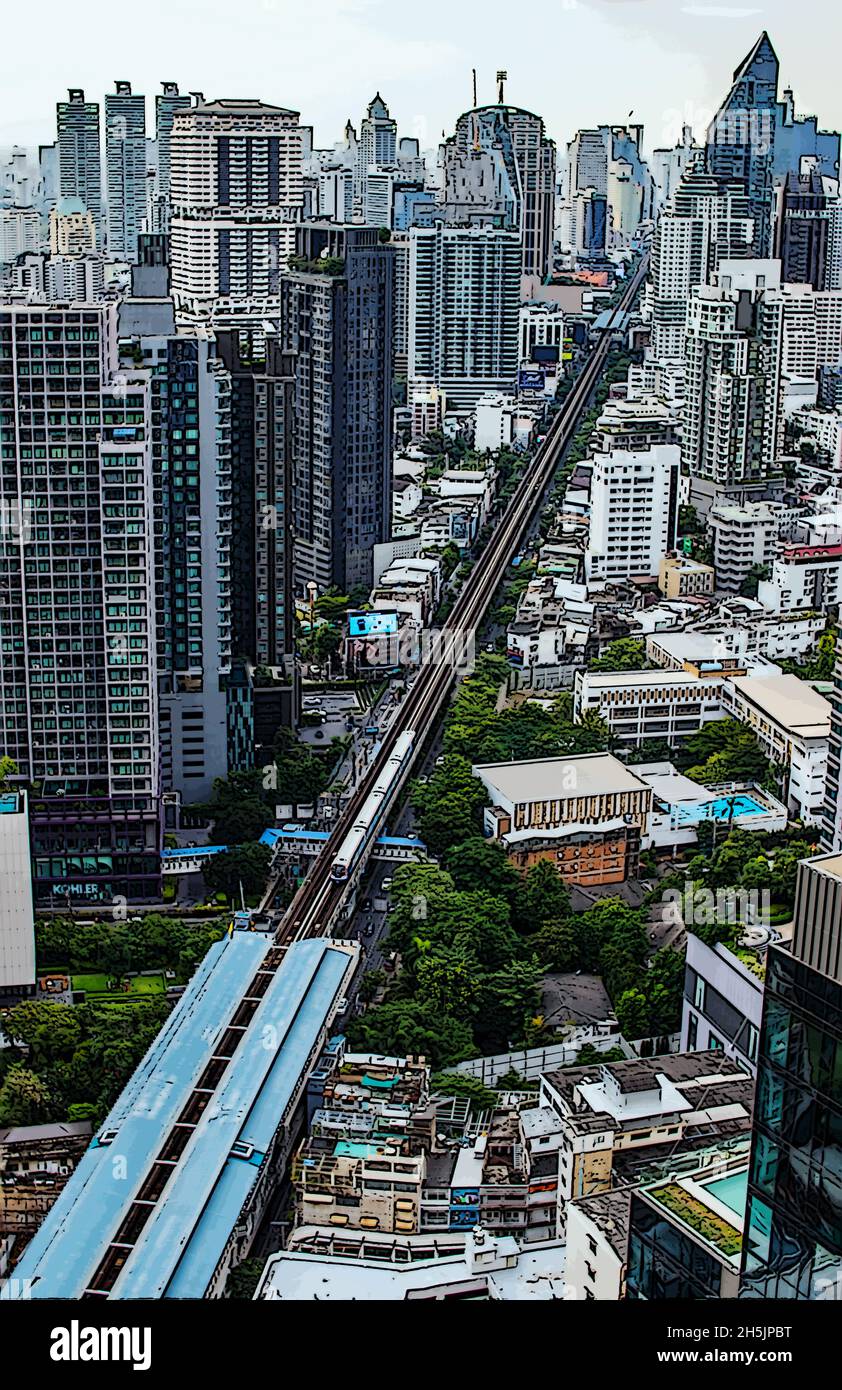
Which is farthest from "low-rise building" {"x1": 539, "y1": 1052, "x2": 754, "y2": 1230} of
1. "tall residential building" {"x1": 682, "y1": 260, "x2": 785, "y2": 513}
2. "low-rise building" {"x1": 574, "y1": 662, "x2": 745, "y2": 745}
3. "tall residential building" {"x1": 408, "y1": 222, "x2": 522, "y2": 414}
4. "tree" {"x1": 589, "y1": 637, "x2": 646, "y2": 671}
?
"tall residential building" {"x1": 408, "y1": 222, "x2": 522, "y2": 414}

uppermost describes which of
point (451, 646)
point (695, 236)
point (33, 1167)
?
point (695, 236)

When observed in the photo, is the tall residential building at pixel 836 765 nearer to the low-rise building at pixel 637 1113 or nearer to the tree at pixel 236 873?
the low-rise building at pixel 637 1113

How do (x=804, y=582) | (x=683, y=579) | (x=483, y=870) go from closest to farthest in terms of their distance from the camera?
(x=483, y=870)
(x=804, y=582)
(x=683, y=579)

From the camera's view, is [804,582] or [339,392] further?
[804,582]

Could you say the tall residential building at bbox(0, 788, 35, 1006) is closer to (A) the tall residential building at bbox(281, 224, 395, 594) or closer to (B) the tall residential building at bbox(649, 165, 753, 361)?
(A) the tall residential building at bbox(281, 224, 395, 594)

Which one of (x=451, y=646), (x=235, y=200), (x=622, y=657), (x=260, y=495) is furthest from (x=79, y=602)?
(x=235, y=200)

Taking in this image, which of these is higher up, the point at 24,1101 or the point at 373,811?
the point at 373,811

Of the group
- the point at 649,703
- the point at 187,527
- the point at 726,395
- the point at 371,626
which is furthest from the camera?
the point at 726,395

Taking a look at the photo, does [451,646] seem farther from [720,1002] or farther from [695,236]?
[695,236]
